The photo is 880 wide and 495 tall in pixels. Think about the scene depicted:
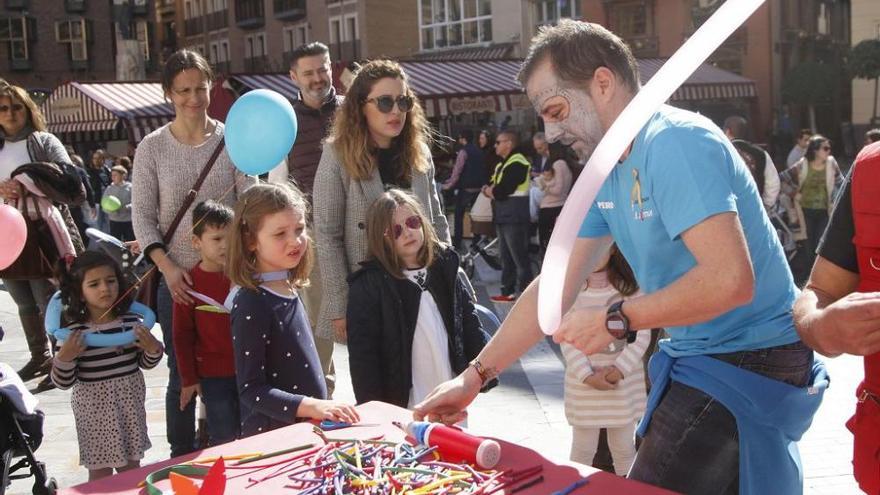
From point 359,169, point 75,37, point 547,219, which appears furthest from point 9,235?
point 75,37

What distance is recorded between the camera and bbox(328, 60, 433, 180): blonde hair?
388 cm

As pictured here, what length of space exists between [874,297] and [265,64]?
4839cm

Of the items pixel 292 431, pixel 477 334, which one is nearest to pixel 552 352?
pixel 477 334

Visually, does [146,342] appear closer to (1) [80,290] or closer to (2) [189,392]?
(2) [189,392]

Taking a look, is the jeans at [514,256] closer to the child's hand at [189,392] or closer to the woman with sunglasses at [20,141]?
the woman with sunglasses at [20,141]

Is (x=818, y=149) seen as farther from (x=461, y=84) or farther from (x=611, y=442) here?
(x=461, y=84)

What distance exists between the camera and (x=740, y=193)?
2074mm

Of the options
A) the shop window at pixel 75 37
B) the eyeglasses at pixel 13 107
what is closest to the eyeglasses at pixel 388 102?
the eyeglasses at pixel 13 107

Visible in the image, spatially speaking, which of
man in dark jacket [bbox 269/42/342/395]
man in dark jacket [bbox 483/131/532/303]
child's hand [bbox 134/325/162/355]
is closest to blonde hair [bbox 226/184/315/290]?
child's hand [bbox 134/325/162/355]

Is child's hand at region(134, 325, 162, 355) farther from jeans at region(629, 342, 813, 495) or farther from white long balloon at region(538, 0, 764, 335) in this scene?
white long balloon at region(538, 0, 764, 335)

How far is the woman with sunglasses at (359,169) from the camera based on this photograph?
3.88 meters

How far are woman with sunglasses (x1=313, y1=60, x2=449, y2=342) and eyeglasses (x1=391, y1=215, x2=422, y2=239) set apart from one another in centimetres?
36

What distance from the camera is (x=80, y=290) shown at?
158 inches

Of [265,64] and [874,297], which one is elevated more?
[265,64]
